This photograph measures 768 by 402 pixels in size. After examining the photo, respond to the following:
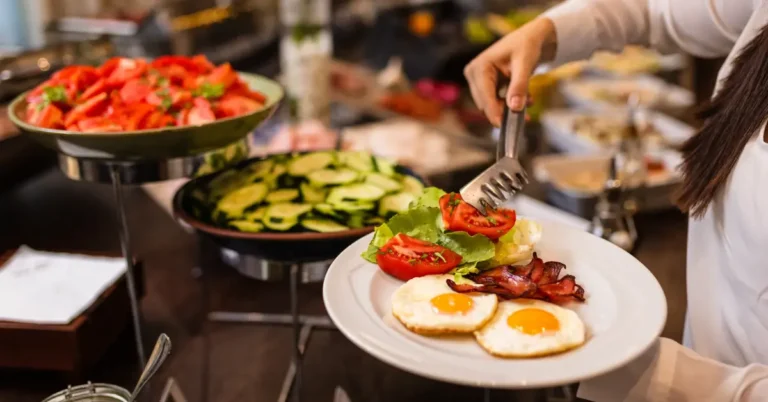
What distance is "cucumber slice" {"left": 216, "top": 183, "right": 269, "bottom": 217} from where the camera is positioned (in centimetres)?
138

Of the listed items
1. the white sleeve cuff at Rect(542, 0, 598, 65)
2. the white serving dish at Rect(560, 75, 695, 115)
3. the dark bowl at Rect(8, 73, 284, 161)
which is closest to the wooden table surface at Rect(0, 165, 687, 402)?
the dark bowl at Rect(8, 73, 284, 161)

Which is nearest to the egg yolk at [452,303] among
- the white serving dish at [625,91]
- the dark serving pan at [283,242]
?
the dark serving pan at [283,242]

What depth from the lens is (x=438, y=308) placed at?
3.09ft

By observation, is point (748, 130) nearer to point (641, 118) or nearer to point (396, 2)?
point (641, 118)

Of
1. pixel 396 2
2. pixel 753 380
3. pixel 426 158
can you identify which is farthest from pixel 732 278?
pixel 396 2

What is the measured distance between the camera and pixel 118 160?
4.36 ft

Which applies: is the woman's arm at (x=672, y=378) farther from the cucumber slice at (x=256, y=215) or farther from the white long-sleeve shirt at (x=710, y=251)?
the cucumber slice at (x=256, y=215)

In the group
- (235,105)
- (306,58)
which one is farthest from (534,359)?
(306,58)

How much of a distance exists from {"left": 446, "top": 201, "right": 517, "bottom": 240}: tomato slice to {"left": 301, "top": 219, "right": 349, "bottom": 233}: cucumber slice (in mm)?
285

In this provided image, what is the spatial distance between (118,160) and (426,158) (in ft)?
3.80

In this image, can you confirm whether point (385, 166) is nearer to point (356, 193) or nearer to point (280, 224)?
point (356, 193)

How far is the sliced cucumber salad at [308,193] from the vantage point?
4.44 feet

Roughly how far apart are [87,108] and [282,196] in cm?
40

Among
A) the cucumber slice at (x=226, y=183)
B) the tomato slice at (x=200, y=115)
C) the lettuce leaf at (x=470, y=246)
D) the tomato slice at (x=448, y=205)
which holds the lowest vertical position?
the cucumber slice at (x=226, y=183)
